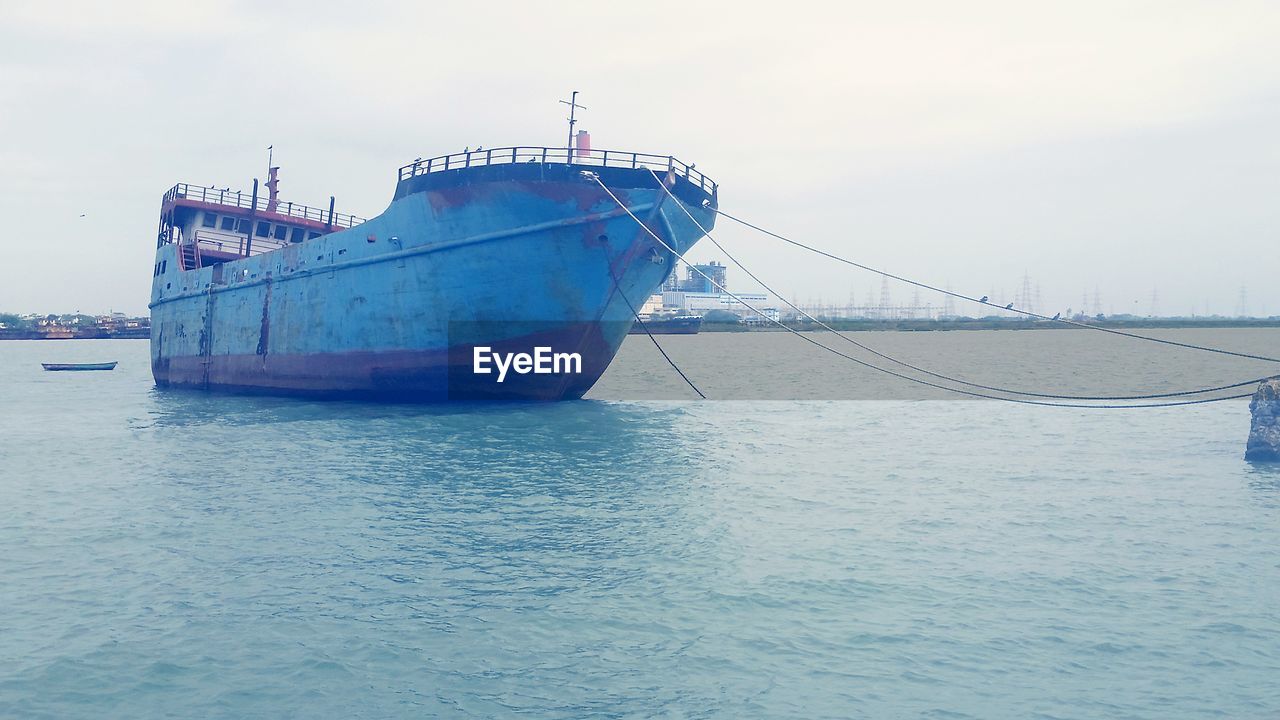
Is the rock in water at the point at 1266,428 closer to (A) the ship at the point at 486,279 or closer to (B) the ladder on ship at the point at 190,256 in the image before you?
(A) the ship at the point at 486,279

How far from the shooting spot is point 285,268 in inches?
1105

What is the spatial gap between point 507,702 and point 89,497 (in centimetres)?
1037

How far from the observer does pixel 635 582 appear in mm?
9352

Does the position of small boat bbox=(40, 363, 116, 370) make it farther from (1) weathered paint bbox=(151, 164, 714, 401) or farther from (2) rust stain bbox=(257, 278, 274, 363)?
(1) weathered paint bbox=(151, 164, 714, 401)

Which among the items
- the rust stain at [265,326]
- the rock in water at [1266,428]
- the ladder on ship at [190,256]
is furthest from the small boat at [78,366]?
the rock in water at [1266,428]

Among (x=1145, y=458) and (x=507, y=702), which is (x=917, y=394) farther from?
(x=507, y=702)

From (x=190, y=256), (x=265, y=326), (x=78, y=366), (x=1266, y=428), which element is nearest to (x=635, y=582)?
(x=1266, y=428)

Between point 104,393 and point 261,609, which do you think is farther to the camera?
point 104,393

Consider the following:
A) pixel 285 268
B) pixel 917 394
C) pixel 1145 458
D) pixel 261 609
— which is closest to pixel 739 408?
pixel 917 394

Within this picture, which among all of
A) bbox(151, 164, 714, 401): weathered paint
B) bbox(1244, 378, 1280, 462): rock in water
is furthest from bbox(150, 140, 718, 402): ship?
bbox(1244, 378, 1280, 462): rock in water

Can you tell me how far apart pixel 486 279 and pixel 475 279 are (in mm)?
287

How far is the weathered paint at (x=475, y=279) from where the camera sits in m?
21.8

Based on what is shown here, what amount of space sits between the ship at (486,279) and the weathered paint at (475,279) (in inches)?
1.5

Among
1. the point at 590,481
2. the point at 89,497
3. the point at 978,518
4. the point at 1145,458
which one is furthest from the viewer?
the point at 1145,458
